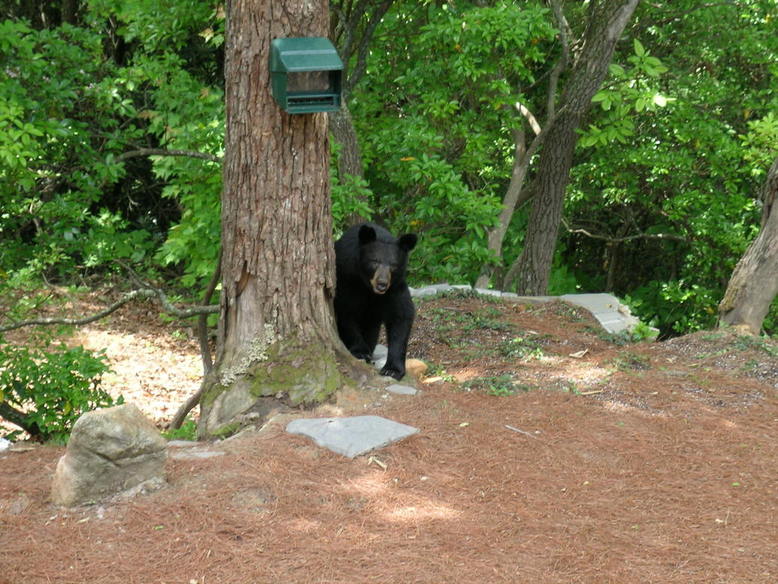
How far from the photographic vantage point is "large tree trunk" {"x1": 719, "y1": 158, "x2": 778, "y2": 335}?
8.34 meters

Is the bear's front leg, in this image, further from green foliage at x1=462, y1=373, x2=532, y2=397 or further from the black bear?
green foliage at x1=462, y1=373, x2=532, y2=397

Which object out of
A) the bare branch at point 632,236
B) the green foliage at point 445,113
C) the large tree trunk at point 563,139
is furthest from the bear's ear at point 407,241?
the bare branch at point 632,236

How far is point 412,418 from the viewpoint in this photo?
5363 millimetres

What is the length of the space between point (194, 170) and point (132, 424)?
4.18 meters

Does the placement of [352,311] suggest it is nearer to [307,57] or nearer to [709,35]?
[307,57]

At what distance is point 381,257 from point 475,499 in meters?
2.83

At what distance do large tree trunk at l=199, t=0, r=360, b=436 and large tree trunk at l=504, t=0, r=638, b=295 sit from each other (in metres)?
6.86

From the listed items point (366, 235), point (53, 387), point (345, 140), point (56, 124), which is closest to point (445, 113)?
point (345, 140)

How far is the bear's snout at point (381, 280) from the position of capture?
655 centimetres

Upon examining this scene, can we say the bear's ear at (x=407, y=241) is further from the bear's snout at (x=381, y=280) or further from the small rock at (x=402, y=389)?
the small rock at (x=402, y=389)

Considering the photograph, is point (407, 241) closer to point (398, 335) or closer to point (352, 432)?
point (398, 335)

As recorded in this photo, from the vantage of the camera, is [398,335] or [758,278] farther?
[758,278]

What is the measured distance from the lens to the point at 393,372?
251 inches

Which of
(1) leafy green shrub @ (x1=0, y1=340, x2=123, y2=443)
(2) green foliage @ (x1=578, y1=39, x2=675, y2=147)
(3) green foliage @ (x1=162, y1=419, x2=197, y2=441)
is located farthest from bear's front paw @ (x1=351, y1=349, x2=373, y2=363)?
(2) green foliage @ (x1=578, y1=39, x2=675, y2=147)
